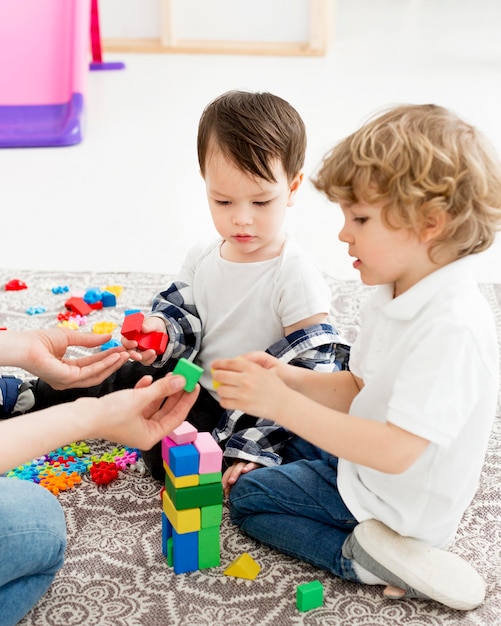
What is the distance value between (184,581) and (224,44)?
3767mm

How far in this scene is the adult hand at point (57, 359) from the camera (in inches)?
51.6

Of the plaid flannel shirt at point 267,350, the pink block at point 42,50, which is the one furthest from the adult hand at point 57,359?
the pink block at point 42,50

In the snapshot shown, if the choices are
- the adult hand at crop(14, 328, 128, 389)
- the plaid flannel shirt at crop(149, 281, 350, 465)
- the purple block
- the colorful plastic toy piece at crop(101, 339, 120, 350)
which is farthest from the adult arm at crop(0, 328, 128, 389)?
the purple block

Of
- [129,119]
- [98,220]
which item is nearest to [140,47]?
[129,119]

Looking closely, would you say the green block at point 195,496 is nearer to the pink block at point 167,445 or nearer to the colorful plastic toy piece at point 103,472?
the pink block at point 167,445

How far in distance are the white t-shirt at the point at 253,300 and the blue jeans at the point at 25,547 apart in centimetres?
44

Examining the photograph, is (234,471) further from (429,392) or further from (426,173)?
(426,173)

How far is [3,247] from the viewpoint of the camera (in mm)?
2301

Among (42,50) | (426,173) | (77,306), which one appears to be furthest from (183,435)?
(42,50)

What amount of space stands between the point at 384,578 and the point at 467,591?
106 mm

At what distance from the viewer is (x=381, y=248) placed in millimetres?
1022

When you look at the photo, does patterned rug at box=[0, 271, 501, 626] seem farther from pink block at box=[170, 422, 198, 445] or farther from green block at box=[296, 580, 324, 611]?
pink block at box=[170, 422, 198, 445]

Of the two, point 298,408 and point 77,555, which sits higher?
point 298,408

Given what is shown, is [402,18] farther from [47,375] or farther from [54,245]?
[47,375]
